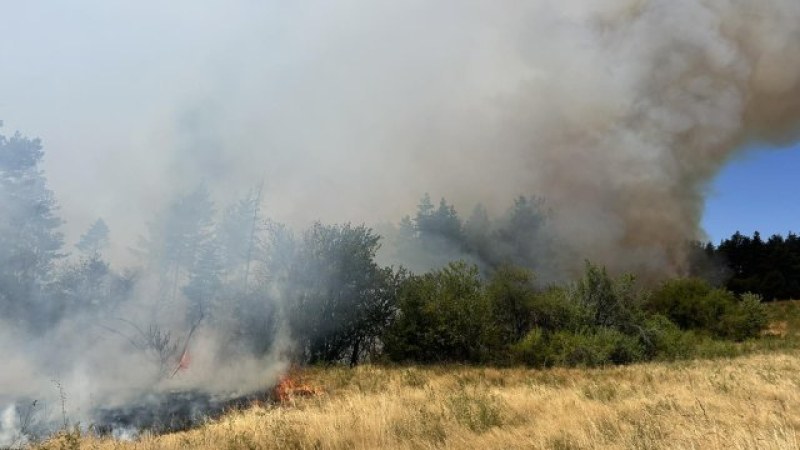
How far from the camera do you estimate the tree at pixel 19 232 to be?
11454 millimetres

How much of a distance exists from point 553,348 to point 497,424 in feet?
41.5

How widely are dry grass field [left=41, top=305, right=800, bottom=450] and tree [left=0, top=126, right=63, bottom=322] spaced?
6869mm

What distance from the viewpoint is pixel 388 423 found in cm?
696

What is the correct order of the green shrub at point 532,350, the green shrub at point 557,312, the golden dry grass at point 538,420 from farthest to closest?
the green shrub at point 557,312 < the green shrub at point 532,350 < the golden dry grass at point 538,420

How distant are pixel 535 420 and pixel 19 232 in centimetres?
Result: 1637

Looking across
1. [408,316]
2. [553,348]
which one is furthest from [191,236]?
[553,348]

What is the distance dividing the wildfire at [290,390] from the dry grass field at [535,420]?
518 millimetres

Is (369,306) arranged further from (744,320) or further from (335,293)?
(744,320)

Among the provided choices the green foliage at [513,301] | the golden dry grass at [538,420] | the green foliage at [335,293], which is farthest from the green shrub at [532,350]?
the golden dry grass at [538,420]

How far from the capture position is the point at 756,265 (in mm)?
61062

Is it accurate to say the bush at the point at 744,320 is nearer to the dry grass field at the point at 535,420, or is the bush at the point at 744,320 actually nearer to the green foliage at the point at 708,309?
the green foliage at the point at 708,309

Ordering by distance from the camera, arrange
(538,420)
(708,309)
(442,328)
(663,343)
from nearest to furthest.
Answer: (538,420) → (442,328) → (663,343) → (708,309)

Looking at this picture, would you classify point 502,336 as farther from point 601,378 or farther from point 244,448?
point 244,448

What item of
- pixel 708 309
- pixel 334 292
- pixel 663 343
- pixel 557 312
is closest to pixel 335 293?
pixel 334 292
